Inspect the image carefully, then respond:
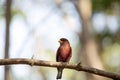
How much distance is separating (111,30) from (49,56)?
515 centimetres

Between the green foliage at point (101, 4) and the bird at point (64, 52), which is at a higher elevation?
the green foliage at point (101, 4)

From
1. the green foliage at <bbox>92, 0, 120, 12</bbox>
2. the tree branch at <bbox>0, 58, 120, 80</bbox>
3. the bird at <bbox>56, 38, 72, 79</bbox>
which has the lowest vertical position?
the tree branch at <bbox>0, 58, 120, 80</bbox>

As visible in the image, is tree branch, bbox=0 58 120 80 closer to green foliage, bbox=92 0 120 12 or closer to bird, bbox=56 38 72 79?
bird, bbox=56 38 72 79

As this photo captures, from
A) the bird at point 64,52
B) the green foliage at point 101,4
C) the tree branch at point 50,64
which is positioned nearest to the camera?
the tree branch at point 50,64

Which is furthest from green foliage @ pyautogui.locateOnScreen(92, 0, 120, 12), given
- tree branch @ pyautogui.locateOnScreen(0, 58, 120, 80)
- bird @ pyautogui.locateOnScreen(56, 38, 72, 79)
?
tree branch @ pyautogui.locateOnScreen(0, 58, 120, 80)

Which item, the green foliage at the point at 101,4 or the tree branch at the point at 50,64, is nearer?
the tree branch at the point at 50,64

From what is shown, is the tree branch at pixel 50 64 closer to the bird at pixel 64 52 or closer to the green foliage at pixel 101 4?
the bird at pixel 64 52

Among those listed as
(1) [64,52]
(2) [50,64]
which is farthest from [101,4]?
(2) [50,64]

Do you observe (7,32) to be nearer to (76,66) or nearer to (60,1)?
(76,66)

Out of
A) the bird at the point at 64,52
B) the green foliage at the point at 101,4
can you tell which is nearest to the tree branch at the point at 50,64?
the bird at the point at 64,52

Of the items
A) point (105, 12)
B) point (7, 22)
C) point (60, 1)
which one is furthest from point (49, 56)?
point (7, 22)

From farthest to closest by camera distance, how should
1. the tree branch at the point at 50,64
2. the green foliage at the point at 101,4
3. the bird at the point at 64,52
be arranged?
the green foliage at the point at 101,4 → the bird at the point at 64,52 → the tree branch at the point at 50,64

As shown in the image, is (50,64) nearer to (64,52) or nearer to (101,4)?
(64,52)

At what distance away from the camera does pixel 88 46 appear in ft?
34.6
